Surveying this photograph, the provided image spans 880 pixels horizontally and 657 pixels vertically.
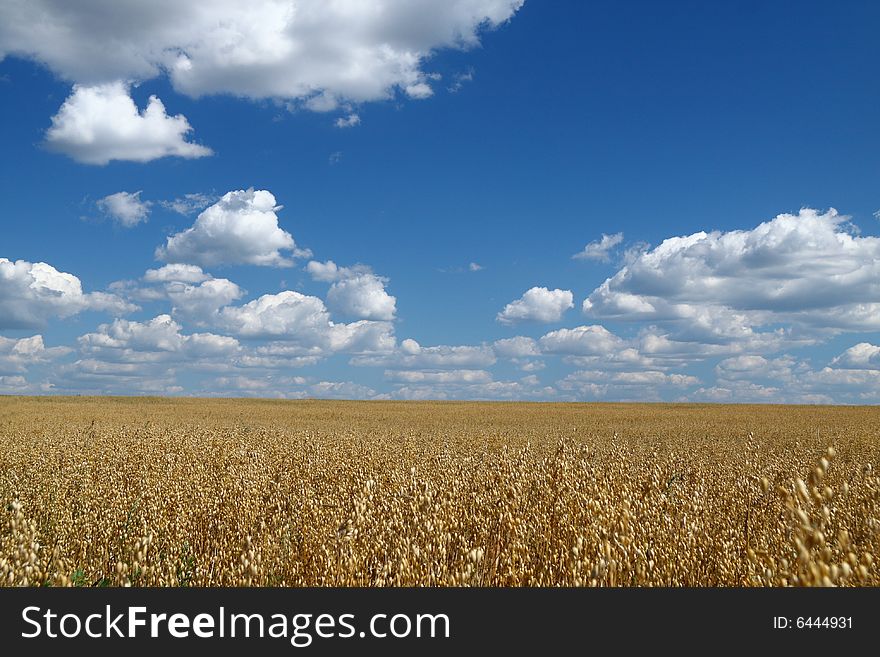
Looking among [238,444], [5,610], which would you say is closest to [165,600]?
[5,610]

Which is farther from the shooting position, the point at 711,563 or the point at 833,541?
the point at 833,541

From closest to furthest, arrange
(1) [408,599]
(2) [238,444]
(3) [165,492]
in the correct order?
(1) [408,599]
(3) [165,492]
(2) [238,444]

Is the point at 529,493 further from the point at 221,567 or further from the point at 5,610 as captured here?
the point at 5,610

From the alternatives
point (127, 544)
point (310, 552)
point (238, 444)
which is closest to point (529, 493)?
point (310, 552)

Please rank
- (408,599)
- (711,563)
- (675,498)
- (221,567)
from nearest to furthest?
1. (408,599)
2. (711,563)
3. (221,567)
4. (675,498)

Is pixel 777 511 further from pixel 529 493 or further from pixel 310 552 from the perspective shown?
pixel 310 552

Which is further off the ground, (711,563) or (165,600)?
(165,600)

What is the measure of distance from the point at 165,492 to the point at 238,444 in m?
5.14

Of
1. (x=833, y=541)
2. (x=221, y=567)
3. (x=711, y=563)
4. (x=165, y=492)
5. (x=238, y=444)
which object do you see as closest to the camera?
(x=711, y=563)

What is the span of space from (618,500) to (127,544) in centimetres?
426

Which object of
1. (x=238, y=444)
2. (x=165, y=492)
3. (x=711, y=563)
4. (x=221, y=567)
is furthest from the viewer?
(x=238, y=444)

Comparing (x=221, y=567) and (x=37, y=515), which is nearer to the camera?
(x=221, y=567)

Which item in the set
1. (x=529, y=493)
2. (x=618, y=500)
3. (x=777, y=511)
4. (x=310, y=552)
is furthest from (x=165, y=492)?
(x=777, y=511)

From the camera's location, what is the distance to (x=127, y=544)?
5.55 m
